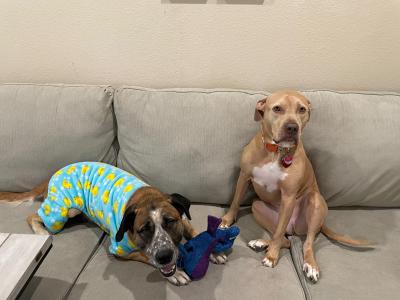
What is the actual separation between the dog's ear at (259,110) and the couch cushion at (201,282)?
661 millimetres

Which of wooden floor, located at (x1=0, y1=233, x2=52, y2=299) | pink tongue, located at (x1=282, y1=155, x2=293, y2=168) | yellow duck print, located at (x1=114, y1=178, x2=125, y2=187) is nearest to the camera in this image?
wooden floor, located at (x1=0, y1=233, x2=52, y2=299)

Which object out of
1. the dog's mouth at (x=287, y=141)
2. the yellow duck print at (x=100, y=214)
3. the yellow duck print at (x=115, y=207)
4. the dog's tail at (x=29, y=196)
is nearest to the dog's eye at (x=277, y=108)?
the dog's mouth at (x=287, y=141)

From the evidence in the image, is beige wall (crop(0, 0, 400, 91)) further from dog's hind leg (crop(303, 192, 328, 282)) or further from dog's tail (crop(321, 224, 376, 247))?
dog's tail (crop(321, 224, 376, 247))

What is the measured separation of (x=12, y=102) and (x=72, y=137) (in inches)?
15.7

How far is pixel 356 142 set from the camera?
5.79ft

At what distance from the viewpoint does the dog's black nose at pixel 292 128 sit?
146 cm

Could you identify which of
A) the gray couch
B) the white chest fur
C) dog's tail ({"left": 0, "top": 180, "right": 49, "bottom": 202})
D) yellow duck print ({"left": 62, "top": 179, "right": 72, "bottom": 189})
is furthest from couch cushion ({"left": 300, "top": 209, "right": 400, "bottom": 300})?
dog's tail ({"left": 0, "top": 180, "right": 49, "bottom": 202})

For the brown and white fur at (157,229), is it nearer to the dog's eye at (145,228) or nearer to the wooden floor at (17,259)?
the dog's eye at (145,228)

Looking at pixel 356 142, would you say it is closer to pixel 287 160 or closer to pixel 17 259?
pixel 287 160

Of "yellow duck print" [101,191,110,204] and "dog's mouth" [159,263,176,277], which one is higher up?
"yellow duck print" [101,191,110,204]

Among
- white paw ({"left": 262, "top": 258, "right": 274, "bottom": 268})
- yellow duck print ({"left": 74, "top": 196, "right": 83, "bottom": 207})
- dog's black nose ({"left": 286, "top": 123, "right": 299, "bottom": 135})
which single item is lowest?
white paw ({"left": 262, "top": 258, "right": 274, "bottom": 268})

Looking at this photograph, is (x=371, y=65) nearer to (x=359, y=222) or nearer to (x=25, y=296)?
(x=359, y=222)

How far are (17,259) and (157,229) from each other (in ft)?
1.74

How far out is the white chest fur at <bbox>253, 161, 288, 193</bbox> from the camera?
1.64 m
